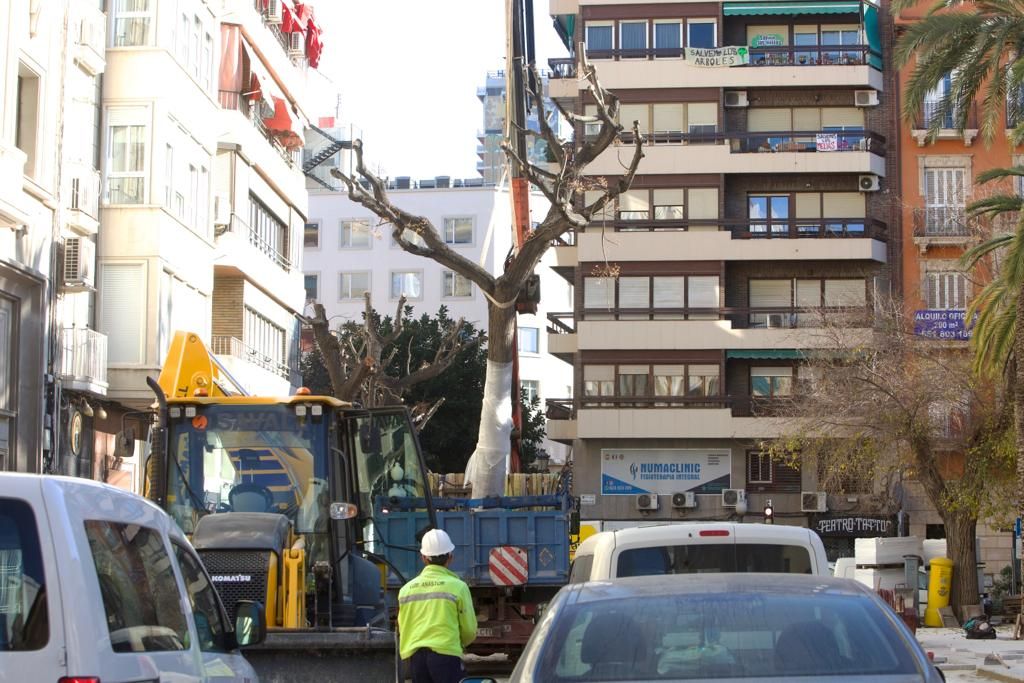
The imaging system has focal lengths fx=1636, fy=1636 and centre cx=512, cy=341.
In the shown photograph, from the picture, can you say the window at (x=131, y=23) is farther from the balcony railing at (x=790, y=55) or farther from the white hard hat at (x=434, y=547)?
the white hard hat at (x=434, y=547)

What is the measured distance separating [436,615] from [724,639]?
419 centimetres

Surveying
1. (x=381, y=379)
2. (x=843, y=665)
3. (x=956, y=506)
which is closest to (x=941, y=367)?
(x=956, y=506)

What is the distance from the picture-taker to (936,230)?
51125 mm

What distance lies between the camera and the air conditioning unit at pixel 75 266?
92.5ft

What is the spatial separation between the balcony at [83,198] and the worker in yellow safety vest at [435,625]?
20072 millimetres

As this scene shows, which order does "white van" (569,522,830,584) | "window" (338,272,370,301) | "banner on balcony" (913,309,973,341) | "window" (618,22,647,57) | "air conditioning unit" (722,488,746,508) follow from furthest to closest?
"window" (338,272,370,301) → "window" (618,22,647,57) → "air conditioning unit" (722,488,746,508) → "banner on balcony" (913,309,973,341) → "white van" (569,522,830,584)

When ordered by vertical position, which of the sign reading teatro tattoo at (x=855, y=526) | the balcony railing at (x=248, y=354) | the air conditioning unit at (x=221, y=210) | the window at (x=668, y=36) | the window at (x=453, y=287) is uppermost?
the window at (x=668, y=36)

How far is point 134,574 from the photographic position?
20.9 ft

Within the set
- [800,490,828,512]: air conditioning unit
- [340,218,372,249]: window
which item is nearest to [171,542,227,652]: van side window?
[800,490,828,512]: air conditioning unit

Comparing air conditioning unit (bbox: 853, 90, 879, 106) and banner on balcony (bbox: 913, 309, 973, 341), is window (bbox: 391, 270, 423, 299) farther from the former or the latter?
banner on balcony (bbox: 913, 309, 973, 341)

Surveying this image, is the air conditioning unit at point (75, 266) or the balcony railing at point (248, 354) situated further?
the balcony railing at point (248, 354)

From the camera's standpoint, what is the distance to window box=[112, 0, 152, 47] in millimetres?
30875

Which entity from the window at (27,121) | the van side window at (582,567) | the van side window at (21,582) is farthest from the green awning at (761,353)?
the van side window at (21,582)

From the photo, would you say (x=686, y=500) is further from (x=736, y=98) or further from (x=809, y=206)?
(x=736, y=98)
